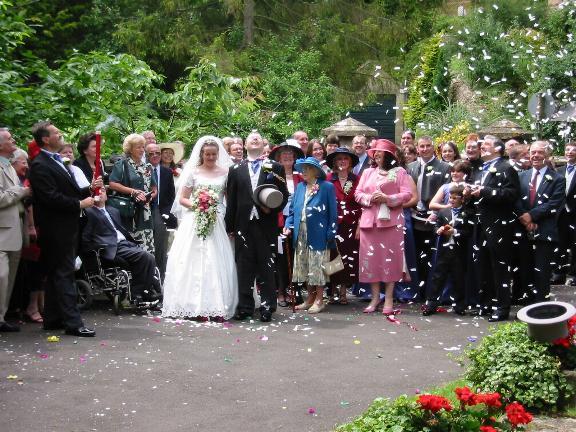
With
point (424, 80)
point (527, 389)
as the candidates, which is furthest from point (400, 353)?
point (424, 80)

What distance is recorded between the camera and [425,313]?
11867 millimetres

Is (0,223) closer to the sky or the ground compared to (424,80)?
closer to the ground

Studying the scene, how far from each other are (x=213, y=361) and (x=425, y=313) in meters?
3.67

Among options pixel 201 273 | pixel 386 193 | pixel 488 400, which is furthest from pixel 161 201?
pixel 488 400

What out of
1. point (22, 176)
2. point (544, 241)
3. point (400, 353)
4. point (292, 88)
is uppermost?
point (292, 88)

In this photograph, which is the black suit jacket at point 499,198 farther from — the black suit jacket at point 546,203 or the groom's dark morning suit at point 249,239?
the groom's dark morning suit at point 249,239

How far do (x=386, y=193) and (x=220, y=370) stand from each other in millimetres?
4176

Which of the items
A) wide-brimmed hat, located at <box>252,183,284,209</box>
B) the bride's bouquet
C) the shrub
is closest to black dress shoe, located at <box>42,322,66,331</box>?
the bride's bouquet

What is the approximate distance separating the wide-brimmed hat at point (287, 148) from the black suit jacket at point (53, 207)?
319 centimetres

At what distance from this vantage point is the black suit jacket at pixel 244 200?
11.5 m

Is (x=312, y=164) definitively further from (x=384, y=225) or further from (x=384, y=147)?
(x=384, y=225)

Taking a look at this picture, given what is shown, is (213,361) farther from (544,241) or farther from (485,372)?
(544,241)

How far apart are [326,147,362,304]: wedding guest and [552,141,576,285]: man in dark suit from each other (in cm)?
405

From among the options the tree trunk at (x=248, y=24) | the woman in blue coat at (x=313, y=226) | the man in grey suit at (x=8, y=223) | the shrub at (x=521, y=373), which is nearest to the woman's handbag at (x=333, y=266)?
the woman in blue coat at (x=313, y=226)
